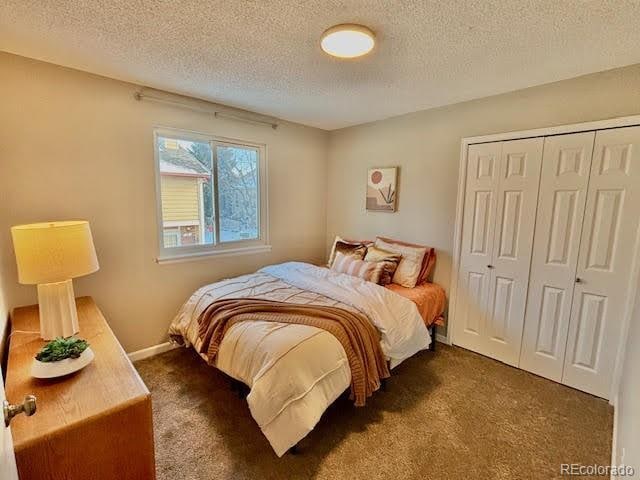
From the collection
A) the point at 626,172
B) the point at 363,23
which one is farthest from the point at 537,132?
the point at 363,23

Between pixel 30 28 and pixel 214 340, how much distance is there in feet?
6.97

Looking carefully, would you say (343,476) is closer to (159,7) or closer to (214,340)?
(214,340)

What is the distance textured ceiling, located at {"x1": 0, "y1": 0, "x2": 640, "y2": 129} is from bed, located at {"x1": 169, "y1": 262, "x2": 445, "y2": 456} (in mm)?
1708

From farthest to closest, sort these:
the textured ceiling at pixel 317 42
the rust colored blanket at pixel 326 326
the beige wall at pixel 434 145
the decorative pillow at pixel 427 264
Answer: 1. the decorative pillow at pixel 427 264
2. the beige wall at pixel 434 145
3. the rust colored blanket at pixel 326 326
4. the textured ceiling at pixel 317 42

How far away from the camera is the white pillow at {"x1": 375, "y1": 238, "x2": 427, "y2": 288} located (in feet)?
9.57

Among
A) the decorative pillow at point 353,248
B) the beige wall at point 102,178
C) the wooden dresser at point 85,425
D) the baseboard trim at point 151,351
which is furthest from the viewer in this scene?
the decorative pillow at point 353,248

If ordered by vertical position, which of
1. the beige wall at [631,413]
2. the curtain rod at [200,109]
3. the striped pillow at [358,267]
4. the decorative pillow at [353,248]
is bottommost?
the beige wall at [631,413]

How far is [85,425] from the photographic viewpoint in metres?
1.09

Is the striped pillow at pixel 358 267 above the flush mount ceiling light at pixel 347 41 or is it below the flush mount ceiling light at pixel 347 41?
below

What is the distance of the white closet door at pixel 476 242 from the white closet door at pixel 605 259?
64 centimetres

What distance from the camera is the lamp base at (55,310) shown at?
5.36ft

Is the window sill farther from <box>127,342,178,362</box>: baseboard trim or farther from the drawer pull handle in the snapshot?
the drawer pull handle

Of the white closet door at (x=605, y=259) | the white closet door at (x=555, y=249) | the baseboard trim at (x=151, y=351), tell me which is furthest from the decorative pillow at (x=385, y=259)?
the baseboard trim at (x=151, y=351)
